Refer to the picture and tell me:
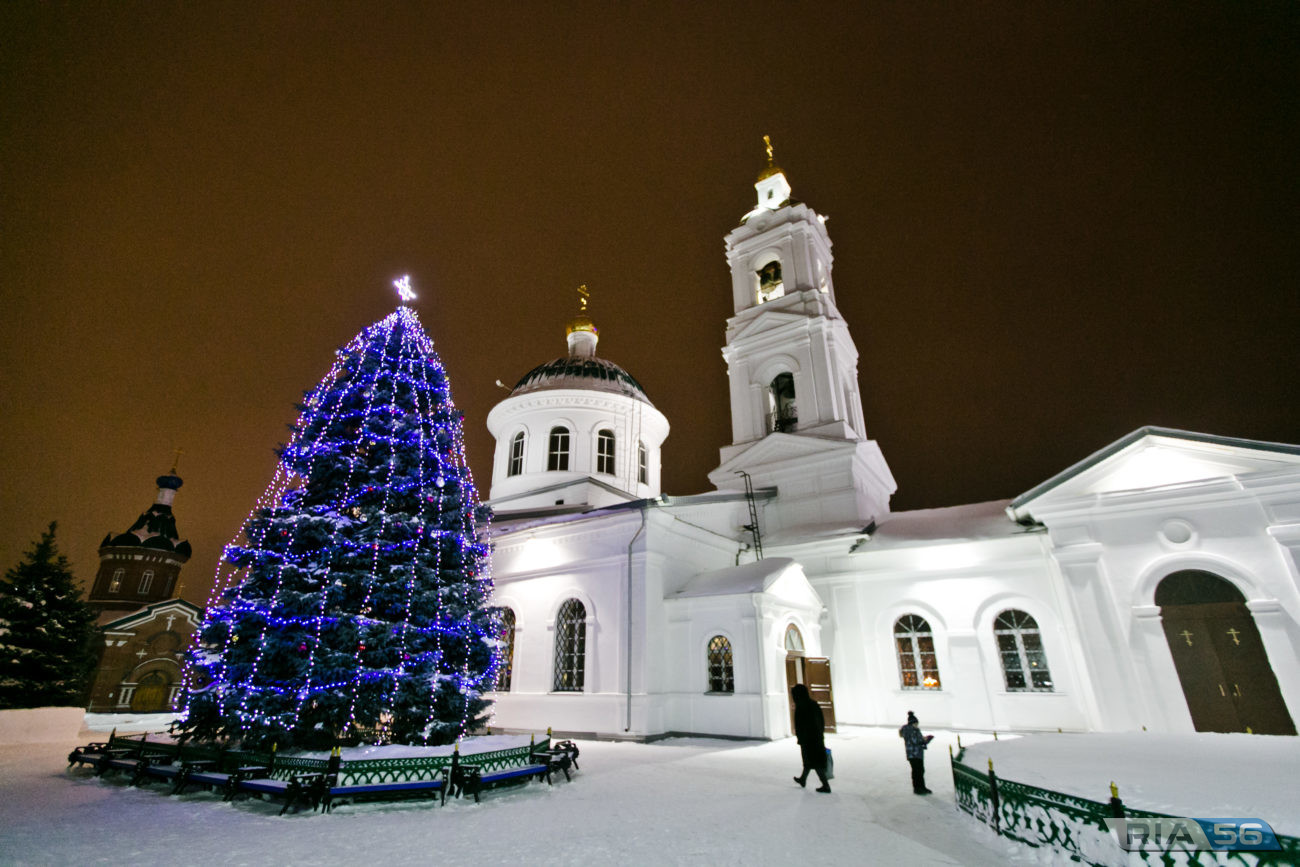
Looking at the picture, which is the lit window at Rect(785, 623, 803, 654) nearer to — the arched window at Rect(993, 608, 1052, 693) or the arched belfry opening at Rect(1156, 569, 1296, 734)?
the arched window at Rect(993, 608, 1052, 693)

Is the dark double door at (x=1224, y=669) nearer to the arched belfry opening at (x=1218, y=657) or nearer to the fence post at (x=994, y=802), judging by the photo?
the arched belfry opening at (x=1218, y=657)

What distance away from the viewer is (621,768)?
9.84m

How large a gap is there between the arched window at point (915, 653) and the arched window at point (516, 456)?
1496 cm

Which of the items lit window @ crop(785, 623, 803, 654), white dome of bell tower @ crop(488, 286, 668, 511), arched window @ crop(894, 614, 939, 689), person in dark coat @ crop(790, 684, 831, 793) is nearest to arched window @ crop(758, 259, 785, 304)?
white dome of bell tower @ crop(488, 286, 668, 511)

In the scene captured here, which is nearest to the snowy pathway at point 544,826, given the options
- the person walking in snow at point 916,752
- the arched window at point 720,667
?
the person walking in snow at point 916,752

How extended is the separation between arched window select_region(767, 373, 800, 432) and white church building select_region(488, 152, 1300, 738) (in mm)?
Result: 1435

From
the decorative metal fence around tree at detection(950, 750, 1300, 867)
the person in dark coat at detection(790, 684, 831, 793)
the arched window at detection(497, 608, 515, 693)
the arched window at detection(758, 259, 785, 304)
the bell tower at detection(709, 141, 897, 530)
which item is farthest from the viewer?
the arched window at detection(758, 259, 785, 304)

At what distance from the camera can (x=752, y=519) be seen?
796 inches

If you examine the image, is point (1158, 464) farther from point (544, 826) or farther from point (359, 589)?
point (359, 589)

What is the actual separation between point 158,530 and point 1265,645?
51.6 m

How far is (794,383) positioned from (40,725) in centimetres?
2376

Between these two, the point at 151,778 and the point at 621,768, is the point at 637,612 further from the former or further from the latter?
the point at 151,778

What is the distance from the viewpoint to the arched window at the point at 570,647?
1555 centimetres

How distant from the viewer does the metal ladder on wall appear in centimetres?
1894
